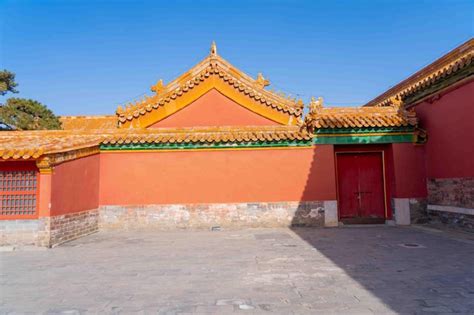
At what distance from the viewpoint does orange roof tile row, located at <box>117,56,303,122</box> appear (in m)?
12.2

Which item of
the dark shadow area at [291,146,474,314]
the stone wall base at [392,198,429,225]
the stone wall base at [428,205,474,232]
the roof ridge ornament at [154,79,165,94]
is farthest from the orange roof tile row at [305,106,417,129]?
the roof ridge ornament at [154,79,165,94]

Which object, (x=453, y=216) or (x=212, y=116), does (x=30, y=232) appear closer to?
(x=212, y=116)

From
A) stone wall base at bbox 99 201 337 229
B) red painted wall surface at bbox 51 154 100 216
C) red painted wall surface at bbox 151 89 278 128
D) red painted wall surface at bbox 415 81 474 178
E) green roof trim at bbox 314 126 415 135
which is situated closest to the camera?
red painted wall surface at bbox 51 154 100 216

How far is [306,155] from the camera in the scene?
11.3m

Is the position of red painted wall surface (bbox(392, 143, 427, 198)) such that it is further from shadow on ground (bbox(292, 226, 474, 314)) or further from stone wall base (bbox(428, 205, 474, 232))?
shadow on ground (bbox(292, 226, 474, 314))

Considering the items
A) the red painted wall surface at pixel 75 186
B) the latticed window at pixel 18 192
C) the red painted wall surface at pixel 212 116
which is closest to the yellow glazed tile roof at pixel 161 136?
the red painted wall surface at pixel 212 116

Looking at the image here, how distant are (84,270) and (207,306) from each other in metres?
3.23

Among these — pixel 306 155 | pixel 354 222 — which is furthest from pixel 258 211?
pixel 354 222

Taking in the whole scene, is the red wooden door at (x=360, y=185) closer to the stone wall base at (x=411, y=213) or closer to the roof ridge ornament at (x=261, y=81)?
the stone wall base at (x=411, y=213)

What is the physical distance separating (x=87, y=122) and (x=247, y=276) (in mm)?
16458

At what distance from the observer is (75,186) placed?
380 inches

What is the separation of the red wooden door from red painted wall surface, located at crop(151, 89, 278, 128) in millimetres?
3339

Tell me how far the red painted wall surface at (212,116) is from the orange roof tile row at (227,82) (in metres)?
0.63

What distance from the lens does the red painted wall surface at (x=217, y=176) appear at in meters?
11.1
